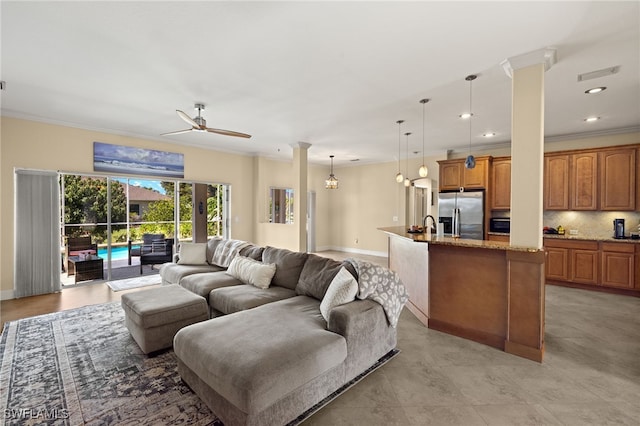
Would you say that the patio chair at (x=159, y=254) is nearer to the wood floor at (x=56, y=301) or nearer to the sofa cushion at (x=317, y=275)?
the wood floor at (x=56, y=301)

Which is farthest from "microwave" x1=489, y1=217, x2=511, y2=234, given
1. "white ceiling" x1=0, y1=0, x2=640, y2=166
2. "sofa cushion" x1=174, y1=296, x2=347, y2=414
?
"sofa cushion" x1=174, y1=296, x2=347, y2=414

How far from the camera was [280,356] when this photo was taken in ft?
6.00

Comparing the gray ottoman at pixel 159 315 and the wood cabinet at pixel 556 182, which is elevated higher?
the wood cabinet at pixel 556 182

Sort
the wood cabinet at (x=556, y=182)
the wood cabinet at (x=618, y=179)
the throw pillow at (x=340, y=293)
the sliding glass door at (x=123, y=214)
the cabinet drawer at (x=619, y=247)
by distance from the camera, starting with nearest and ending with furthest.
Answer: the throw pillow at (x=340, y=293), the cabinet drawer at (x=619, y=247), the wood cabinet at (x=618, y=179), the sliding glass door at (x=123, y=214), the wood cabinet at (x=556, y=182)

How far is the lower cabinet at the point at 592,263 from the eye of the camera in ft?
15.4

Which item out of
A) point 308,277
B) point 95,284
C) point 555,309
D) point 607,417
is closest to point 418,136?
point 555,309

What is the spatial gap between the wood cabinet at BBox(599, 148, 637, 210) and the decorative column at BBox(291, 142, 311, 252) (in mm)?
5389

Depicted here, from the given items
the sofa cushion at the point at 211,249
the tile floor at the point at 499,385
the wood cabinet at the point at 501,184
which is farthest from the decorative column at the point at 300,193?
the wood cabinet at the point at 501,184

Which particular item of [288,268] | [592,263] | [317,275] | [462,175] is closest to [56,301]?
[288,268]

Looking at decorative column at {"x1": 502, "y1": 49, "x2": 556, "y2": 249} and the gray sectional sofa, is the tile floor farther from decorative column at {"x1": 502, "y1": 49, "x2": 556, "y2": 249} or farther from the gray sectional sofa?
decorative column at {"x1": 502, "y1": 49, "x2": 556, "y2": 249}

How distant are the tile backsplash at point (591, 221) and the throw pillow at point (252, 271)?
5720mm

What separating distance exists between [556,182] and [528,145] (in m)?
3.68

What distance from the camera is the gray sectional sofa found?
173 centimetres

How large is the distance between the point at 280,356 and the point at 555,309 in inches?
168
